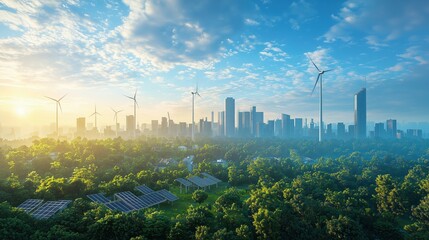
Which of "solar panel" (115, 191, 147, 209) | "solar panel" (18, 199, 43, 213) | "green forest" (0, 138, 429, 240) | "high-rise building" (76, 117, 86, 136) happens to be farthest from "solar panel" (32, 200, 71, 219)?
"high-rise building" (76, 117, 86, 136)

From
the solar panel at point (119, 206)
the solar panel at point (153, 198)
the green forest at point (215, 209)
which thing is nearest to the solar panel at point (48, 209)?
the green forest at point (215, 209)

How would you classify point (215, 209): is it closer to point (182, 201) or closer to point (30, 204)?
point (182, 201)

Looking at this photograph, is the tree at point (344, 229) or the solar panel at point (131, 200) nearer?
the tree at point (344, 229)

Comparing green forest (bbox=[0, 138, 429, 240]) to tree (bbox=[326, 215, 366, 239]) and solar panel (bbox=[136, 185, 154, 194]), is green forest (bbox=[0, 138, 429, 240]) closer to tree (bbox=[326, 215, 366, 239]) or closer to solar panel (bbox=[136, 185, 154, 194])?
tree (bbox=[326, 215, 366, 239])

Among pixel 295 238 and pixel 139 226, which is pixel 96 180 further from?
pixel 295 238

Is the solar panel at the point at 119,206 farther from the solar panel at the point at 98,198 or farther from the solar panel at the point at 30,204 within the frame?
the solar panel at the point at 30,204
